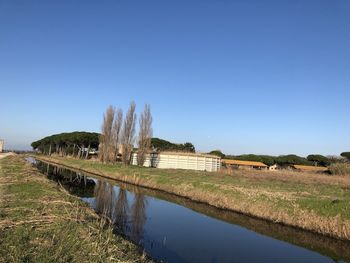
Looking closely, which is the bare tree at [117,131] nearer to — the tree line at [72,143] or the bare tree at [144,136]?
the bare tree at [144,136]

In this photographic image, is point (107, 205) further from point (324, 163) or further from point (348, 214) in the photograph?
point (324, 163)

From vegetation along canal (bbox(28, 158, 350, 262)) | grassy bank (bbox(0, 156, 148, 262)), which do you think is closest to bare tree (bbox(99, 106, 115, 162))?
vegetation along canal (bbox(28, 158, 350, 262))

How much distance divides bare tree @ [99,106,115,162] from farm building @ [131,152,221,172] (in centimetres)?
413

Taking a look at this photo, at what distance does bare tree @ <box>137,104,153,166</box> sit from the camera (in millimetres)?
48938

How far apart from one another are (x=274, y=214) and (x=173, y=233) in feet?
19.9

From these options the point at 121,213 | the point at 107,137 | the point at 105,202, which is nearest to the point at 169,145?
the point at 107,137

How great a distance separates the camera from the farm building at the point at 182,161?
174ft

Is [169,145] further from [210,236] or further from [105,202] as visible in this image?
[210,236]

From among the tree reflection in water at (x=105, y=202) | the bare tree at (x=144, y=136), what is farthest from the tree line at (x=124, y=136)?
the tree reflection in water at (x=105, y=202)

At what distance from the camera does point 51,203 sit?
1362 centimetres

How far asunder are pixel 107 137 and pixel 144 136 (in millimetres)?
9676

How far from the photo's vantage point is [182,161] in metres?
53.8

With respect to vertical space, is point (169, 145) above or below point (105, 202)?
above

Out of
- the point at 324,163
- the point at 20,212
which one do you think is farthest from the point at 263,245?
the point at 324,163
